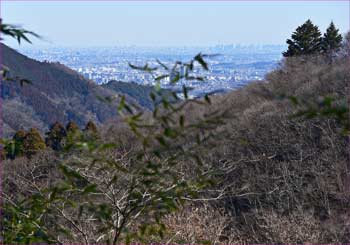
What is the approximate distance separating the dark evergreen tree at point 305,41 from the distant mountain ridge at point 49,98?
2686 cm

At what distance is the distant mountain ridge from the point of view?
54.4 metres

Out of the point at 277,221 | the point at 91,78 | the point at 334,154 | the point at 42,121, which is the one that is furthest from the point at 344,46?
the point at 91,78

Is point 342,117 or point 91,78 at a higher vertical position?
point 342,117

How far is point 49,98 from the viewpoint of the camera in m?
63.9

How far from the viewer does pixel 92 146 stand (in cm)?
148

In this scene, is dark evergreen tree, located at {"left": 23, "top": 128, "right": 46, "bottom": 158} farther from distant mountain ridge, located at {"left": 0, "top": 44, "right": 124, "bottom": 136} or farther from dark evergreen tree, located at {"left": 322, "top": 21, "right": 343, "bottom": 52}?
distant mountain ridge, located at {"left": 0, "top": 44, "right": 124, "bottom": 136}

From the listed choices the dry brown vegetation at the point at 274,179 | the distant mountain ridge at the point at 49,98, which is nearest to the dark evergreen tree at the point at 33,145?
the dry brown vegetation at the point at 274,179

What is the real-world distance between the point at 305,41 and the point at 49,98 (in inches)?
1707

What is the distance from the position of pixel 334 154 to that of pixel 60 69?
5934cm

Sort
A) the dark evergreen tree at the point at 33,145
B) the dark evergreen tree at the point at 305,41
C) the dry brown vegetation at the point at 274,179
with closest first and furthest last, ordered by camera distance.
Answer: the dry brown vegetation at the point at 274,179, the dark evergreen tree at the point at 33,145, the dark evergreen tree at the point at 305,41

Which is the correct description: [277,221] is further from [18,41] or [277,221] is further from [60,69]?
[60,69]

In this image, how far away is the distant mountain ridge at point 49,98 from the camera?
54375 millimetres

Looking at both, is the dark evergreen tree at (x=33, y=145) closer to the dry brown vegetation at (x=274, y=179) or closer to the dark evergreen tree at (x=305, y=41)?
the dry brown vegetation at (x=274, y=179)

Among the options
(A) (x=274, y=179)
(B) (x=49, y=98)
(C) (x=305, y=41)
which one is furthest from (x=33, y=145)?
(B) (x=49, y=98)
